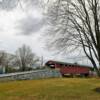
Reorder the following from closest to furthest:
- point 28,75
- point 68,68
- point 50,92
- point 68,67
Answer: point 50,92 → point 28,75 → point 68,68 → point 68,67

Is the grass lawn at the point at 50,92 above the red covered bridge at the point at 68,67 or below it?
below

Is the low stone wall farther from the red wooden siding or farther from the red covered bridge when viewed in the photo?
the red covered bridge

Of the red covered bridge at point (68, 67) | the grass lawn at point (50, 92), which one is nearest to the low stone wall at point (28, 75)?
the red covered bridge at point (68, 67)

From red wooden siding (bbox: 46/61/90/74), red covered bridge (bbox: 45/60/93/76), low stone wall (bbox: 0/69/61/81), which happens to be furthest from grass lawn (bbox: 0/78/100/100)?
red covered bridge (bbox: 45/60/93/76)

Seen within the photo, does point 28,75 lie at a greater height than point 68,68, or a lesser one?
lesser

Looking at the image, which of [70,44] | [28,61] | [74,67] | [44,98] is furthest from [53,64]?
[44,98]

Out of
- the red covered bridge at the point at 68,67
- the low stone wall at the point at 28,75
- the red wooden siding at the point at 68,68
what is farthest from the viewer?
the red covered bridge at the point at 68,67

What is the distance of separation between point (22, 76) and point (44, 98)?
26.0m

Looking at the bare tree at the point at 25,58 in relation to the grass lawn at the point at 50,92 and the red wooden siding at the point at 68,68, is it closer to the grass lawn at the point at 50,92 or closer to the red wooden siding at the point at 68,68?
the red wooden siding at the point at 68,68

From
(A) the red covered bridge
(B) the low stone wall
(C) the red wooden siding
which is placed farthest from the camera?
(A) the red covered bridge

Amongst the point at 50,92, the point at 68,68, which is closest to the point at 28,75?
the point at 68,68

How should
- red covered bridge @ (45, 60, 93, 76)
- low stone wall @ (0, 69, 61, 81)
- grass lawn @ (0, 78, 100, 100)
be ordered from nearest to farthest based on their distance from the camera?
grass lawn @ (0, 78, 100, 100) → low stone wall @ (0, 69, 61, 81) → red covered bridge @ (45, 60, 93, 76)

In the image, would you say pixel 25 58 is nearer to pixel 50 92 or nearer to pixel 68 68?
pixel 68 68

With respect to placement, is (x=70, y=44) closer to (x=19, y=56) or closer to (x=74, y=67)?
(x=74, y=67)
